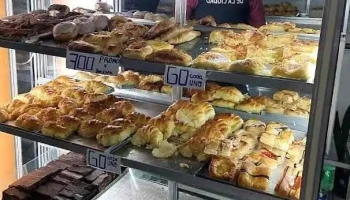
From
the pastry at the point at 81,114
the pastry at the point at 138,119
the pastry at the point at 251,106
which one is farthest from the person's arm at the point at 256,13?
the pastry at the point at 81,114

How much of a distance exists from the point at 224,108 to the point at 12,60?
1664 mm

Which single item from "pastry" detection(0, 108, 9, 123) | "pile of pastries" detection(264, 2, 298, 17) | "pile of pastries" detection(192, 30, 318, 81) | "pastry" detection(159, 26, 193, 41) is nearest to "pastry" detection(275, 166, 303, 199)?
"pile of pastries" detection(192, 30, 318, 81)

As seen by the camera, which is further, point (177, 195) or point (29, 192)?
point (177, 195)

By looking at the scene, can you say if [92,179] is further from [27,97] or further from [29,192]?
[27,97]

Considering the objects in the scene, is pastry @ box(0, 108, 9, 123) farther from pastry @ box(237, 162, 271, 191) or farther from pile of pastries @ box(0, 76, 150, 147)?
pastry @ box(237, 162, 271, 191)

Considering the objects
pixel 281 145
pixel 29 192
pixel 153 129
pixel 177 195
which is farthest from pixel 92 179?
pixel 281 145

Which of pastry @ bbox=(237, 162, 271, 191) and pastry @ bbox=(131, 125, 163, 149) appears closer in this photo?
pastry @ bbox=(237, 162, 271, 191)

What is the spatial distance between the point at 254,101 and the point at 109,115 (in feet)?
2.18

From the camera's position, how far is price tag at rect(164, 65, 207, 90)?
1342 millimetres

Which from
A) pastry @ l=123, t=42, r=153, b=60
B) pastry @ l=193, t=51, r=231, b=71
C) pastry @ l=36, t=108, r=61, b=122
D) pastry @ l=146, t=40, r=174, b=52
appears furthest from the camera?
pastry @ l=36, t=108, r=61, b=122

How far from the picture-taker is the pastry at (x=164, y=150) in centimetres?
156

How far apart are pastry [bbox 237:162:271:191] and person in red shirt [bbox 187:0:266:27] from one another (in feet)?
5.52

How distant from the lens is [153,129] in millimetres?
1659

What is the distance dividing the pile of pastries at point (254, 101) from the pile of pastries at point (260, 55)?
30 cm
